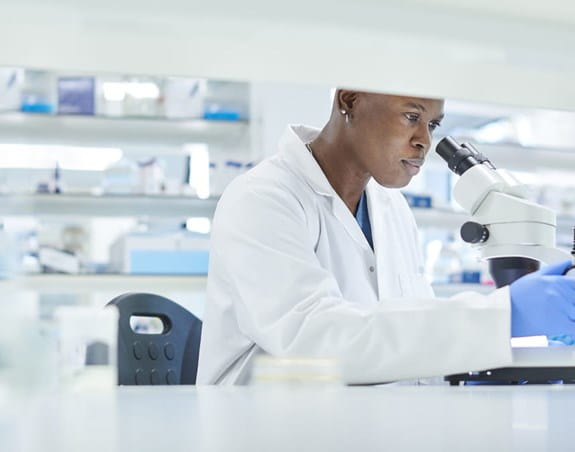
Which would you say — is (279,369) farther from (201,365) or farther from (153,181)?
(153,181)

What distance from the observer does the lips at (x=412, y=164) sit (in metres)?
2.12

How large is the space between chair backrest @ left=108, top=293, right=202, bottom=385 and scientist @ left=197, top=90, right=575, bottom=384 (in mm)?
113

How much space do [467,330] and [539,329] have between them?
137 millimetres

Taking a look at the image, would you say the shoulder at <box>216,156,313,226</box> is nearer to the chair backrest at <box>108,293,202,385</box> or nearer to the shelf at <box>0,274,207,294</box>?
the chair backrest at <box>108,293,202,385</box>

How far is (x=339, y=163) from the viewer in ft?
7.16

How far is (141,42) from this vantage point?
1.88ft

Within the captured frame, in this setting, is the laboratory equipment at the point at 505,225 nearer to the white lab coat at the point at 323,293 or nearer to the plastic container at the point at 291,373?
the white lab coat at the point at 323,293

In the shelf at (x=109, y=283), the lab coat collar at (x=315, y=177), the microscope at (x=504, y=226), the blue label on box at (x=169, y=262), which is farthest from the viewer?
the blue label on box at (x=169, y=262)

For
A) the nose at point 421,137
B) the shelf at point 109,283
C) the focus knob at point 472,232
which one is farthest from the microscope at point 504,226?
the shelf at point 109,283

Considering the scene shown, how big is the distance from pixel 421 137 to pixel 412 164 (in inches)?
3.2

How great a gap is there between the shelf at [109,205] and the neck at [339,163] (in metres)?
2.11

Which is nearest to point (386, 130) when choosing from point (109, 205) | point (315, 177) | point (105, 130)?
point (315, 177)

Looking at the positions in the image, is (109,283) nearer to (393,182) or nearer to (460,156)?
(393,182)

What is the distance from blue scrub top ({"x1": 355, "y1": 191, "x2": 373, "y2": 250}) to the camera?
2211 mm
